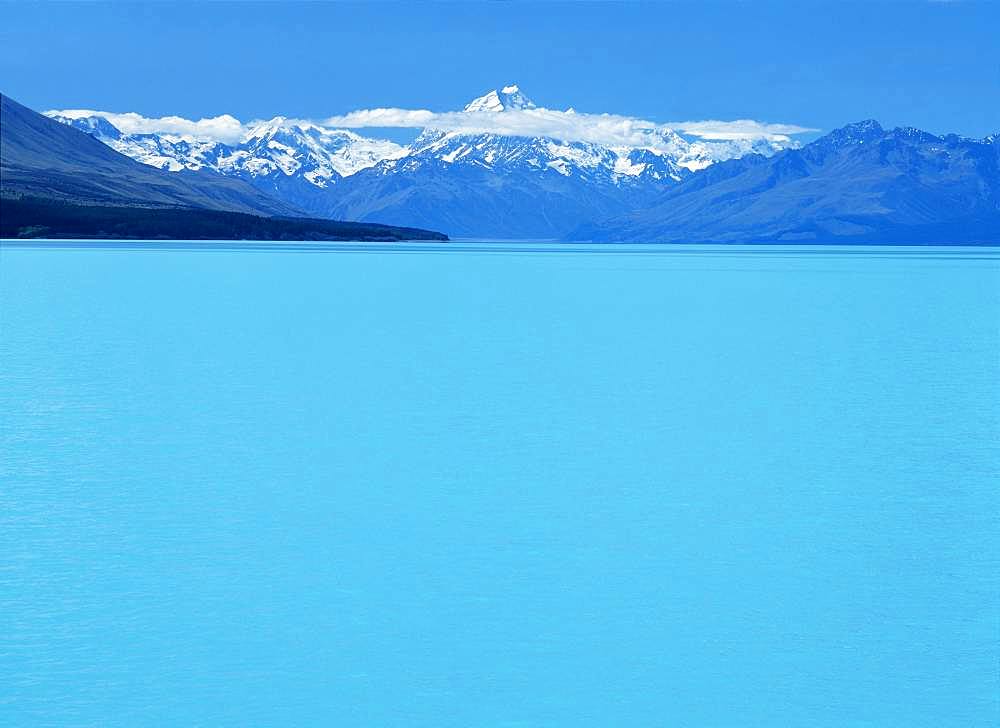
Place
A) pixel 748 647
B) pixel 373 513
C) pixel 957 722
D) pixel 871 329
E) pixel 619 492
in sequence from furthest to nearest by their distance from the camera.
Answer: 1. pixel 871 329
2. pixel 619 492
3. pixel 373 513
4. pixel 748 647
5. pixel 957 722

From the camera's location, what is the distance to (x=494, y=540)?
21969 mm

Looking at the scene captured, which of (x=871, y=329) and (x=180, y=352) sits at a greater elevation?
(x=871, y=329)

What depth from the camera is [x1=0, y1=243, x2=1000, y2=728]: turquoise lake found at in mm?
15219

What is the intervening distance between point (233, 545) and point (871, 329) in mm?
52795

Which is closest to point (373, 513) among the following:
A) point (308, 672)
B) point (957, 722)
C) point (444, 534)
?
point (444, 534)

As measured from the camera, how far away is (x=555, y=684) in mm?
15289

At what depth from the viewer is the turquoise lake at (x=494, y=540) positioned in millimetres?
15219

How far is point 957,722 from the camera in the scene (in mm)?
14461

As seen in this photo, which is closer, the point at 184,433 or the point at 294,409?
the point at 184,433

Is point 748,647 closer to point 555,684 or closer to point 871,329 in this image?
point 555,684

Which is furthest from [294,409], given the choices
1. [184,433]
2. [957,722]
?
[957,722]

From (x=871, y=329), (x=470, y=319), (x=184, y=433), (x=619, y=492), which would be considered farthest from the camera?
(x=470, y=319)

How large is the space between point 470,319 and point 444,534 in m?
50.5

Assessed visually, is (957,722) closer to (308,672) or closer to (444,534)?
(308,672)
